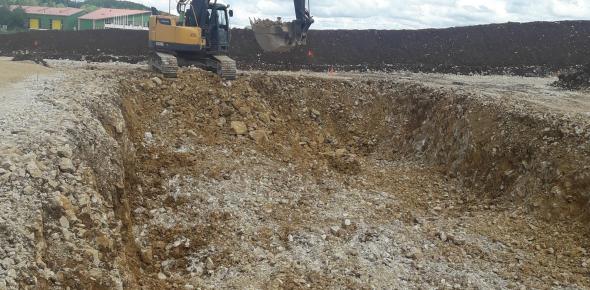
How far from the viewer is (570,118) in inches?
394

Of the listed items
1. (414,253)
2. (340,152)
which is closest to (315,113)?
(340,152)

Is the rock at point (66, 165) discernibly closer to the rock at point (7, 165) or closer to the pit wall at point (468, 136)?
the rock at point (7, 165)

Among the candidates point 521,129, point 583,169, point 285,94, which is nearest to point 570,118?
point 521,129

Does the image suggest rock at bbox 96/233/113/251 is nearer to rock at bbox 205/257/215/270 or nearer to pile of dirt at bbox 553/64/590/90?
rock at bbox 205/257/215/270

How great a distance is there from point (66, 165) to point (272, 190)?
13.9ft

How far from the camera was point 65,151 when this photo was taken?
6.57m

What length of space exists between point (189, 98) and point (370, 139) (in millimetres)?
4979

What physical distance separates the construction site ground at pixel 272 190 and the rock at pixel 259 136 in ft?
0.17

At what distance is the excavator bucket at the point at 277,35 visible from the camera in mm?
18734

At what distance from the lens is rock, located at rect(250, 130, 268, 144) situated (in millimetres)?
11841

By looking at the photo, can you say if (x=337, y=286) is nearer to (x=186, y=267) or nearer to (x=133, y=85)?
(x=186, y=267)

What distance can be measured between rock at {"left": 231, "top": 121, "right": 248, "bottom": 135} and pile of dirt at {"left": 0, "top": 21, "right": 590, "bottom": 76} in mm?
10803

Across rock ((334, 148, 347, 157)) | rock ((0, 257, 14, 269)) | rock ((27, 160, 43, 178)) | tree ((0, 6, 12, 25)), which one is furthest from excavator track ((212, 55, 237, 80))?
tree ((0, 6, 12, 25))

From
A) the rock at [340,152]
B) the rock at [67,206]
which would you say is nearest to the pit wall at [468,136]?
the rock at [340,152]
